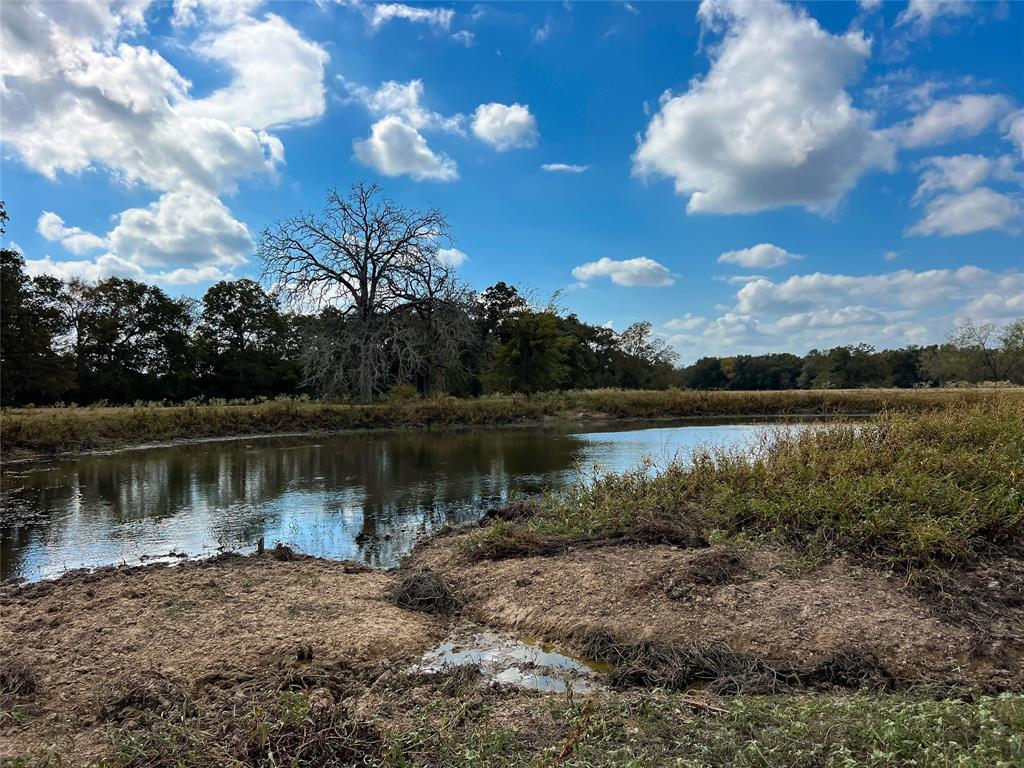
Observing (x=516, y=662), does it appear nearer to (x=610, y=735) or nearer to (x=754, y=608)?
(x=610, y=735)

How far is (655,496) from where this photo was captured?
870cm

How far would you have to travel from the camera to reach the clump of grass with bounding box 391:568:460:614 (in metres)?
6.26

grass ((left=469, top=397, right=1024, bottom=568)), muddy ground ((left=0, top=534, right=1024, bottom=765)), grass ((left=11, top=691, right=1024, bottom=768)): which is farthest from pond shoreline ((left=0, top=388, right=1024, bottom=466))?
grass ((left=11, top=691, right=1024, bottom=768))

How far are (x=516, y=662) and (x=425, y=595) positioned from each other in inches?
61.0

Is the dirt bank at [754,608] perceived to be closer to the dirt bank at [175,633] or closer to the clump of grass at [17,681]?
the dirt bank at [175,633]

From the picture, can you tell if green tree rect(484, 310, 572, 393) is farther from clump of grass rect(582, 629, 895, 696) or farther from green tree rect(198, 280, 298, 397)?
clump of grass rect(582, 629, 895, 696)

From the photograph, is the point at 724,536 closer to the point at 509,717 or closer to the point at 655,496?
the point at 655,496

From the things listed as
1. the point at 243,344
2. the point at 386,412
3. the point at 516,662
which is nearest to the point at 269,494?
the point at 516,662

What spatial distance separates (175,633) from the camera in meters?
5.46

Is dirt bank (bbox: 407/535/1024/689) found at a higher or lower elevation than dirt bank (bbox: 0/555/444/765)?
higher

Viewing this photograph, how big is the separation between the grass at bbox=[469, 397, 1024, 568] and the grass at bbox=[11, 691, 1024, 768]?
2.84 metres

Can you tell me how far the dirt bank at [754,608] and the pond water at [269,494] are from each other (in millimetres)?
2785

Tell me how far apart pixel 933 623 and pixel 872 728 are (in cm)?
252

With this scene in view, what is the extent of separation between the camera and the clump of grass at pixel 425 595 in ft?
20.5
